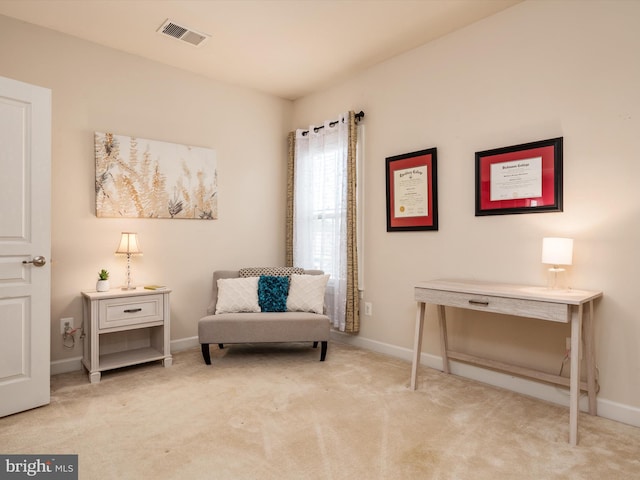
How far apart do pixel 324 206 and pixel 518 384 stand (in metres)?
2.36

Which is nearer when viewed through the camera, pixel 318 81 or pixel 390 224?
pixel 390 224

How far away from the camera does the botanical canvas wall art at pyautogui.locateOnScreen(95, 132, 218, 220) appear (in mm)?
3242

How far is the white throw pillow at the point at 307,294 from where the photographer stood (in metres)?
3.44

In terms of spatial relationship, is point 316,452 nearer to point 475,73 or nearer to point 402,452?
point 402,452

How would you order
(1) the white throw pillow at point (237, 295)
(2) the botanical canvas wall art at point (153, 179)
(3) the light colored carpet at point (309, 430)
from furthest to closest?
(1) the white throw pillow at point (237, 295) → (2) the botanical canvas wall art at point (153, 179) → (3) the light colored carpet at point (309, 430)

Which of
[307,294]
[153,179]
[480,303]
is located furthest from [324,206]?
[480,303]

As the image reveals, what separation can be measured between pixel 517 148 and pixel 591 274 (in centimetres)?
94

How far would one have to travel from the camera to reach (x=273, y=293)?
3.49m

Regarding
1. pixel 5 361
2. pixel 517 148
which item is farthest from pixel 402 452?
pixel 5 361

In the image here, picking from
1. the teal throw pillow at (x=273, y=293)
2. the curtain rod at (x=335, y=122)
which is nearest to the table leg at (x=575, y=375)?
the teal throw pillow at (x=273, y=293)

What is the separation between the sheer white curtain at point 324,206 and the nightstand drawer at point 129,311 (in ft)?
5.16

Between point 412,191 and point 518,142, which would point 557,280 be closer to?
point 518,142

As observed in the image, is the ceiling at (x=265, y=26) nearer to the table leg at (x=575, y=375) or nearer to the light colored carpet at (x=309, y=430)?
the table leg at (x=575, y=375)

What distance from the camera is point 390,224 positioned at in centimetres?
349
